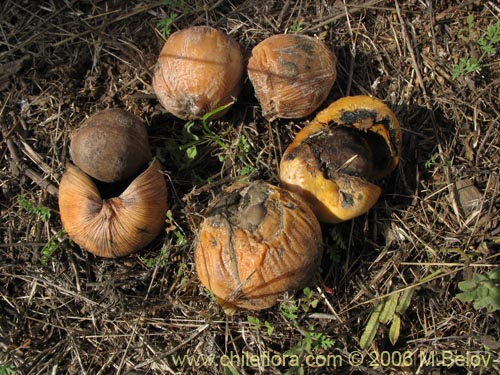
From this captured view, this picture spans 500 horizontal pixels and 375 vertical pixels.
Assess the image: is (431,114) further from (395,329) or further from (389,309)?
(395,329)

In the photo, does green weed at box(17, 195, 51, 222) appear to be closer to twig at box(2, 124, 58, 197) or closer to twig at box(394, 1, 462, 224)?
twig at box(2, 124, 58, 197)

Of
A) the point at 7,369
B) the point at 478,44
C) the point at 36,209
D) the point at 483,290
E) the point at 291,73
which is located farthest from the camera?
the point at 478,44

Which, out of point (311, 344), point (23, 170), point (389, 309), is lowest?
point (311, 344)

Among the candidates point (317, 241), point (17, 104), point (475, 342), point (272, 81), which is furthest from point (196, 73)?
point (475, 342)

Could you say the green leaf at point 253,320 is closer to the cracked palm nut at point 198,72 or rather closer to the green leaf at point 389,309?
the green leaf at point 389,309

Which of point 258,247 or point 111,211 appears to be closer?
point 258,247

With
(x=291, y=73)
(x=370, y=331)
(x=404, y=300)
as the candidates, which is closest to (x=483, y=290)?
Answer: (x=404, y=300)

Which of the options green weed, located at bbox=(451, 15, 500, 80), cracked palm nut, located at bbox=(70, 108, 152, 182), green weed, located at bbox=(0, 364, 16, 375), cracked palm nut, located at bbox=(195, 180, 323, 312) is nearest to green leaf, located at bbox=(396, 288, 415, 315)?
cracked palm nut, located at bbox=(195, 180, 323, 312)
